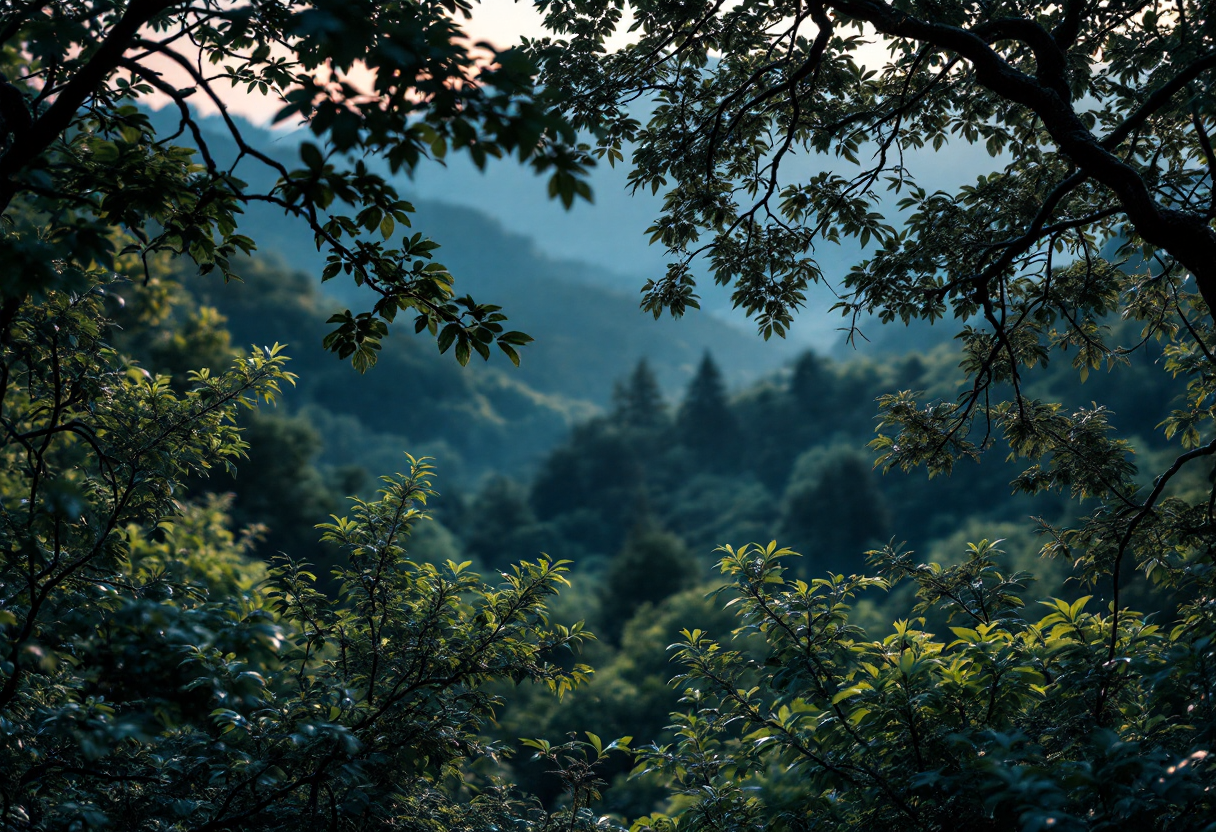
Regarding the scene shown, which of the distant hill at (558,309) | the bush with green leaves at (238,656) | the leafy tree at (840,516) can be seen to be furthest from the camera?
the distant hill at (558,309)

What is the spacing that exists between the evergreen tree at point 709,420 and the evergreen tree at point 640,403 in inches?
119

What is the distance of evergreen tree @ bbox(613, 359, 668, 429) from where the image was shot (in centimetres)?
7144

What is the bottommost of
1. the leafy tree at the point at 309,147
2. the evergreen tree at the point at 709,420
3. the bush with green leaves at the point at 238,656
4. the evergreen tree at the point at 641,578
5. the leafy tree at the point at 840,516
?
the bush with green leaves at the point at 238,656

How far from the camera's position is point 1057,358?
54.4 metres

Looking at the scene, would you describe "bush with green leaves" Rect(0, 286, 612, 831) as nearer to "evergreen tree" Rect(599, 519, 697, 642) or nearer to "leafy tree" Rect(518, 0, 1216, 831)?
"leafy tree" Rect(518, 0, 1216, 831)

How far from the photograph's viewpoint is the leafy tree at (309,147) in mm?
2098

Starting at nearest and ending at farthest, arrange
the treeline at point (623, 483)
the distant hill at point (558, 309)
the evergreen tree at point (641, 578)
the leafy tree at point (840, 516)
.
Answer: the treeline at point (623, 483)
the evergreen tree at point (641, 578)
the leafy tree at point (840, 516)
the distant hill at point (558, 309)

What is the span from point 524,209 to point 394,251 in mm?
190554

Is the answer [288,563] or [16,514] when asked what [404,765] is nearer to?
[288,563]

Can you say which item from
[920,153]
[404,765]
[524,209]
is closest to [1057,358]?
[920,153]

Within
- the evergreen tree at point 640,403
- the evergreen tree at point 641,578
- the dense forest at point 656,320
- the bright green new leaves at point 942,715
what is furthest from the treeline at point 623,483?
the bright green new leaves at point 942,715

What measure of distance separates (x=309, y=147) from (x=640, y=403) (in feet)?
230

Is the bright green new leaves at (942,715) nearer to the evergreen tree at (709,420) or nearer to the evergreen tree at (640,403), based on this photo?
the evergreen tree at (709,420)

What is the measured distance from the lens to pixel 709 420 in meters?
70.1
